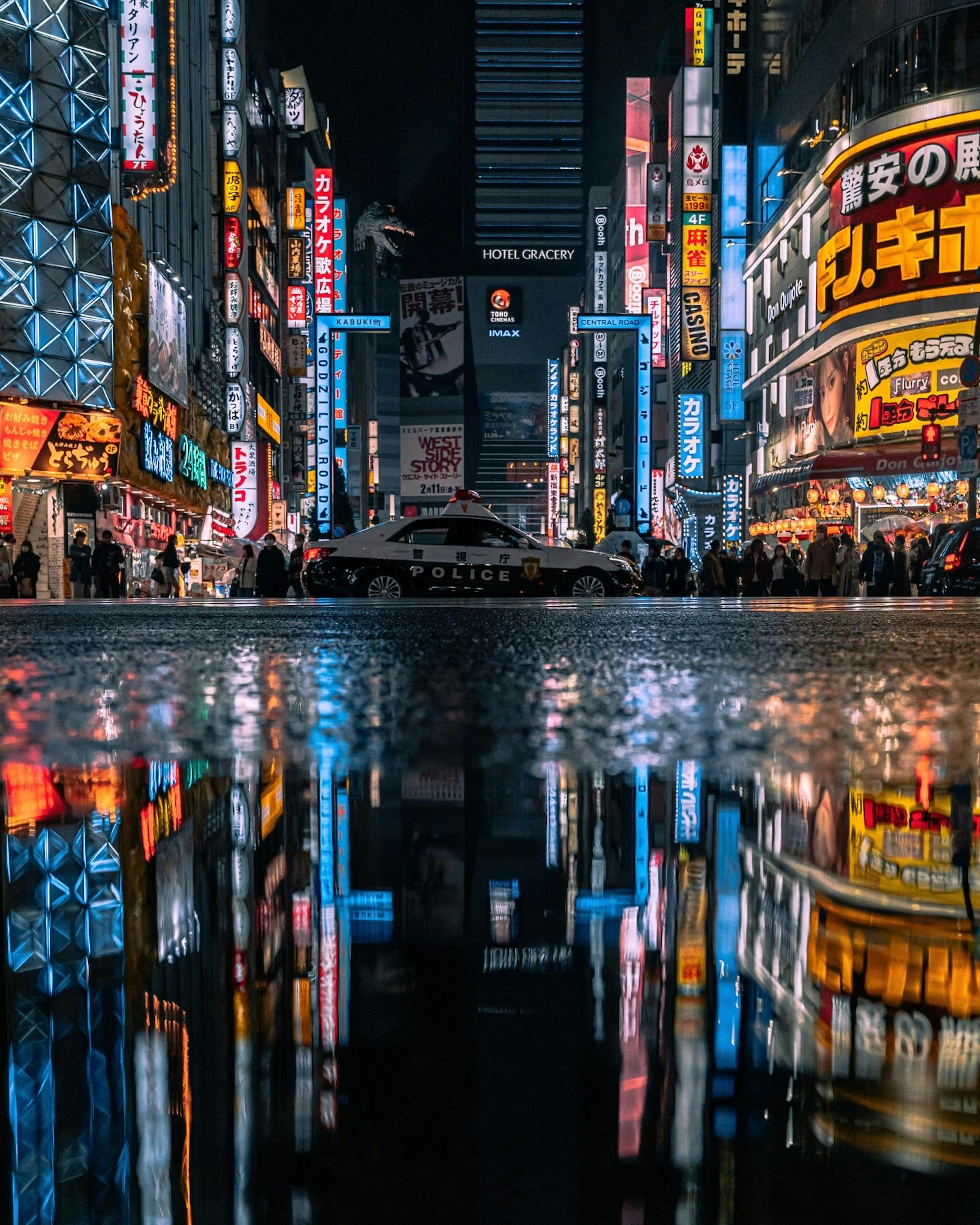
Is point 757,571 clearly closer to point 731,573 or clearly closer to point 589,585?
point 731,573

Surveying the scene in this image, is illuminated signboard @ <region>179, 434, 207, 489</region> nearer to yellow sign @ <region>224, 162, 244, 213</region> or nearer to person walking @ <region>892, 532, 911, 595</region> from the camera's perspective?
yellow sign @ <region>224, 162, 244, 213</region>

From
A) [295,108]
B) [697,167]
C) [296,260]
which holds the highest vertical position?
[295,108]

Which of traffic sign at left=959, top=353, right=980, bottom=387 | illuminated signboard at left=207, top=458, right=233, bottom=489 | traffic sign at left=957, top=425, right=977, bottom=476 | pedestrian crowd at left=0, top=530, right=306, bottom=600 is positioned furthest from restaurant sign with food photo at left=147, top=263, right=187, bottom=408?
traffic sign at left=957, top=425, right=977, bottom=476

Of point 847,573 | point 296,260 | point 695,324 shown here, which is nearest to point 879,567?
point 847,573

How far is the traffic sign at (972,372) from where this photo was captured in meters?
19.8

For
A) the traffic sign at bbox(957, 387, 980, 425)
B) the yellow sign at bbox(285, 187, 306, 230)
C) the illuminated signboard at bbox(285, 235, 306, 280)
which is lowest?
the traffic sign at bbox(957, 387, 980, 425)

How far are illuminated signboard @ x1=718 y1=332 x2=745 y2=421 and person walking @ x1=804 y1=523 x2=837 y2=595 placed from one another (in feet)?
96.6

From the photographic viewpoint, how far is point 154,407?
36656 millimetres

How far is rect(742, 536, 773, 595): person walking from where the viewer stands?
930 inches

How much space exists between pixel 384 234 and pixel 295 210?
4167 centimetres

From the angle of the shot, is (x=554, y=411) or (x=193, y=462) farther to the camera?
(x=554, y=411)

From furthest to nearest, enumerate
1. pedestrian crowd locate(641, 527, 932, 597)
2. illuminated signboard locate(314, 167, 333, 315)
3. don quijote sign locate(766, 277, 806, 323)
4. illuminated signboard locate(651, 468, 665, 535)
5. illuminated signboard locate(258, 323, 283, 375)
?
illuminated signboard locate(651, 468, 665, 535), illuminated signboard locate(258, 323, 283, 375), illuminated signboard locate(314, 167, 333, 315), don quijote sign locate(766, 277, 806, 323), pedestrian crowd locate(641, 527, 932, 597)

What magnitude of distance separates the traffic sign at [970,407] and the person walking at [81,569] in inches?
631

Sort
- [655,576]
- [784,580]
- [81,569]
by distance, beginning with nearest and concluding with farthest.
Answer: [784,580] → [81,569] → [655,576]
